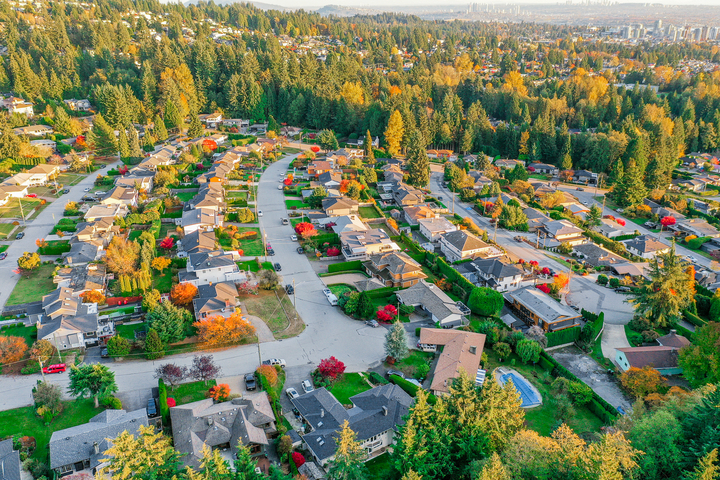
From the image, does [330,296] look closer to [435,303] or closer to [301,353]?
[301,353]

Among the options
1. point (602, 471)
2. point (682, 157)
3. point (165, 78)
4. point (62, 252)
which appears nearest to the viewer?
point (602, 471)

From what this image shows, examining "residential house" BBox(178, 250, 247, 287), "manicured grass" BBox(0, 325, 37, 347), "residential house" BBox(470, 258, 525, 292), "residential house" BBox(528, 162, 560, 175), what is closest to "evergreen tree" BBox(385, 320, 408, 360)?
"residential house" BBox(470, 258, 525, 292)

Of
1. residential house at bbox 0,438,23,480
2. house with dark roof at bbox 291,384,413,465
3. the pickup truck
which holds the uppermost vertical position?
residential house at bbox 0,438,23,480

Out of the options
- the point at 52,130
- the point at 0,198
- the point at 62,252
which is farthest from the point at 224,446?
the point at 52,130

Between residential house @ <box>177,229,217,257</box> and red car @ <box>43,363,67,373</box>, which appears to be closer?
red car @ <box>43,363,67,373</box>

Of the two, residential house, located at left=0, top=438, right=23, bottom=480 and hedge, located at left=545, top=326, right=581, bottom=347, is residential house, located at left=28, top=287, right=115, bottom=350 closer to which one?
residential house, located at left=0, top=438, right=23, bottom=480

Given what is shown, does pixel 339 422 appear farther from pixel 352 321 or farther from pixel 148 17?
pixel 148 17

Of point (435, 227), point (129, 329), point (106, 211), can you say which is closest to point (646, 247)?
point (435, 227)
